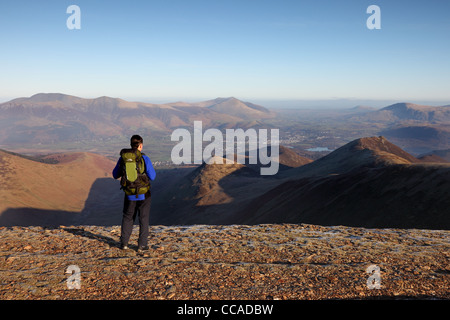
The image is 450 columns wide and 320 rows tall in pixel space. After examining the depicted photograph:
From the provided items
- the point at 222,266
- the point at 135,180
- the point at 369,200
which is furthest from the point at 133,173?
the point at 369,200

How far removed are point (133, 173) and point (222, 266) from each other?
323 centimetres

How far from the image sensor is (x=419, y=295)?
5.79 metres

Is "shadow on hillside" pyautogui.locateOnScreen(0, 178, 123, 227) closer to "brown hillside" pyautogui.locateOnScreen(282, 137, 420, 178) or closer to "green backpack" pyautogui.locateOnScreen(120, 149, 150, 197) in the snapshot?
"brown hillside" pyautogui.locateOnScreen(282, 137, 420, 178)

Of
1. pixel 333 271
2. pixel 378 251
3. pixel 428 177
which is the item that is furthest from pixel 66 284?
pixel 428 177

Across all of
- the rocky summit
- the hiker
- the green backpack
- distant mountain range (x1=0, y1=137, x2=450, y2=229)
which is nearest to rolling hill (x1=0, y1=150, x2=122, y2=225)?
distant mountain range (x1=0, y1=137, x2=450, y2=229)

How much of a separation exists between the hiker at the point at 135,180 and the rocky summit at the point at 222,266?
34.1 inches

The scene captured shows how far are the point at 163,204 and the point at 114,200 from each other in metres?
34.2

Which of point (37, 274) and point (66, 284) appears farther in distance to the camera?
point (37, 274)

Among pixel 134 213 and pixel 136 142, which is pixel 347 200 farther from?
pixel 136 142

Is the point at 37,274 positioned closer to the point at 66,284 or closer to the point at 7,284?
the point at 7,284

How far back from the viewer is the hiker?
7.53m

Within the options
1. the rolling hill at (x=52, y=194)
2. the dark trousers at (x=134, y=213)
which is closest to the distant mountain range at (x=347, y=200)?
the dark trousers at (x=134, y=213)

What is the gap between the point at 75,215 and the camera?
265 feet

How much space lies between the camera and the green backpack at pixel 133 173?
7496 mm
